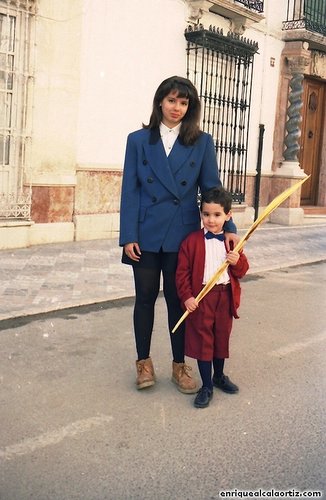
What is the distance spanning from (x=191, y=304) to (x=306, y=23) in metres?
12.2

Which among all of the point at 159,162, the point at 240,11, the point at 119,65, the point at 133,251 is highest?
the point at 240,11

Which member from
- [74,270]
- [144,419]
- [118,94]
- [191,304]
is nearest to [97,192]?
[118,94]

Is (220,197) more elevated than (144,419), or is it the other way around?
(220,197)

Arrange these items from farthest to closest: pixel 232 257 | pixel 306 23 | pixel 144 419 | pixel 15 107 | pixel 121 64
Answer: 1. pixel 306 23
2. pixel 121 64
3. pixel 15 107
4. pixel 232 257
5. pixel 144 419

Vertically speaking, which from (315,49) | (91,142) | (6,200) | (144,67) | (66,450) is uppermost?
(315,49)

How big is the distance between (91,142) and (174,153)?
643 centimetres

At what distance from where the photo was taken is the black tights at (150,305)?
3.89 metres

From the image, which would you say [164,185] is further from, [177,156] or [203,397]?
[203,397]

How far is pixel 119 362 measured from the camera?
14.6 ft

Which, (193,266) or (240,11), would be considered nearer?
(193,266)

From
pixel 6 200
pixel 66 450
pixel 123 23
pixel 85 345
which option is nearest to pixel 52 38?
pixel 123 23

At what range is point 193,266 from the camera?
375 centimetres

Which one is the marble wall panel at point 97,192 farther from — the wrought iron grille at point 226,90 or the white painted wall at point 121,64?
the wrought iron grille at point 226,90

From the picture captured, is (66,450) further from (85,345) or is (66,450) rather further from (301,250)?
(301,250)
